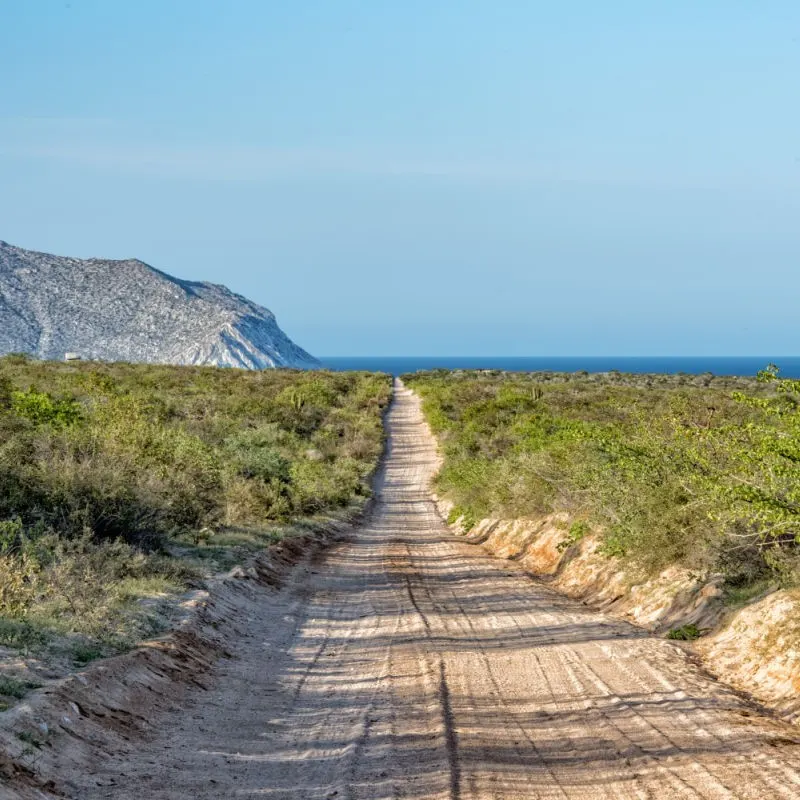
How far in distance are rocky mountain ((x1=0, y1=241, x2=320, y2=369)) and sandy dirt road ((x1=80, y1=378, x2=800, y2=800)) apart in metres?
81.7

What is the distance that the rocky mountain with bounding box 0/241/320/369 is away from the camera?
92.8 m

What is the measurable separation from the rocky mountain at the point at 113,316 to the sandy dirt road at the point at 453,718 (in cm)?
8174

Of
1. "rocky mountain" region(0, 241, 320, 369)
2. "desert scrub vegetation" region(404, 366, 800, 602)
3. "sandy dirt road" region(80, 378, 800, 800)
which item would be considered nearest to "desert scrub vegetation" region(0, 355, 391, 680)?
"sandy dirt road" region(80, 378, 800, 800)

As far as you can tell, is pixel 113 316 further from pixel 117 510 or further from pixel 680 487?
pixel 680 487

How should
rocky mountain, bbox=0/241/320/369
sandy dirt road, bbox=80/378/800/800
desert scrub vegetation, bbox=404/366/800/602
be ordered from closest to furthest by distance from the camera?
sandy dirt road, bbox=80/378/800/800
desert scrub vegetation, bbox=404/366/800/602
rocky mountain, bbox=0/241/320/369

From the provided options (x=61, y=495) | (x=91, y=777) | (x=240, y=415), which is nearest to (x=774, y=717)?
(x=91, y=777)

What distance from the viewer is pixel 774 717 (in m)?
8.92

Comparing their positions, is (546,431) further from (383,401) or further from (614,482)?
(383,401)

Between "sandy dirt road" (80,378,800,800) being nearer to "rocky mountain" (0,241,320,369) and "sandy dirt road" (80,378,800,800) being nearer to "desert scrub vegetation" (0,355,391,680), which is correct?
"desert scrub vegetation" (0,355,391,680)

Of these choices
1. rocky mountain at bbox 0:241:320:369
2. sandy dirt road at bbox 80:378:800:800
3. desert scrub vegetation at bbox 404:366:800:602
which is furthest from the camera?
rocky mountain at bbox 0:241:320:369

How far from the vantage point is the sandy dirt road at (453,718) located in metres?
7.02

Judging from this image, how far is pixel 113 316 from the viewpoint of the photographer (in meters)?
99.5

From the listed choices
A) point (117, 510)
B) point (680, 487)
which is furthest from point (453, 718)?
point (117, 510)

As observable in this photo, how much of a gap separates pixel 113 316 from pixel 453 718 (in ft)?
315
